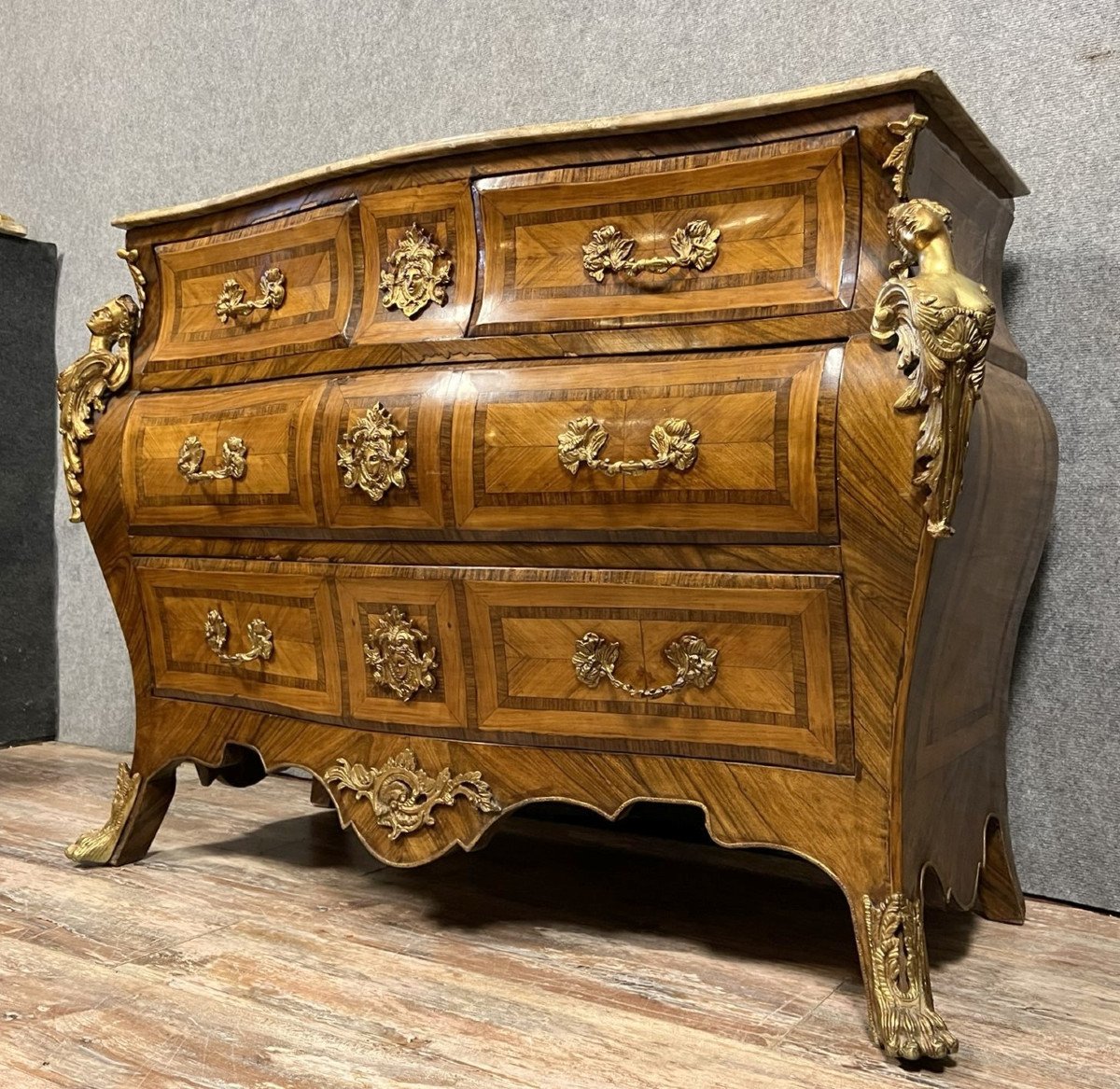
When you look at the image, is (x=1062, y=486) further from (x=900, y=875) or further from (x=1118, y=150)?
(x=900, y=875)

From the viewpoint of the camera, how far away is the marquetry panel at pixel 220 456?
154 centimetres

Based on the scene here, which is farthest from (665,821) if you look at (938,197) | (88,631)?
(88,631)

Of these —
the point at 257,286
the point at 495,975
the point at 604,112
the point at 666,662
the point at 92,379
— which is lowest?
the point at 495,975

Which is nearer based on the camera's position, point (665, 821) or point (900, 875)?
point (900, 875)

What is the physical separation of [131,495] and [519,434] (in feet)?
2.23

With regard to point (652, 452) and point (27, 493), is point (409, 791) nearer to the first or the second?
point (652, 452)

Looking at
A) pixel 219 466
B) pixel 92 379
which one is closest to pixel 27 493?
pixel 92 379

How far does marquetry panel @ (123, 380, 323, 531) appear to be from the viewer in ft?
5.06

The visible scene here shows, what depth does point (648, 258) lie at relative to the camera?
4.41 feet

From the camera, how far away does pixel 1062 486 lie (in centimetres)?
169

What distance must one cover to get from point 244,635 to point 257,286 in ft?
1.59

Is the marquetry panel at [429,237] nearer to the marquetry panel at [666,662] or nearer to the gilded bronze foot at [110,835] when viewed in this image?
the marquetry panel at [666,662]

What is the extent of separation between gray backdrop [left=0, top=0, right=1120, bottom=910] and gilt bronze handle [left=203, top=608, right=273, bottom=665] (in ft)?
3.51

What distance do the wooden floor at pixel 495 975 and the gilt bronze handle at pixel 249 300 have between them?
814mm
